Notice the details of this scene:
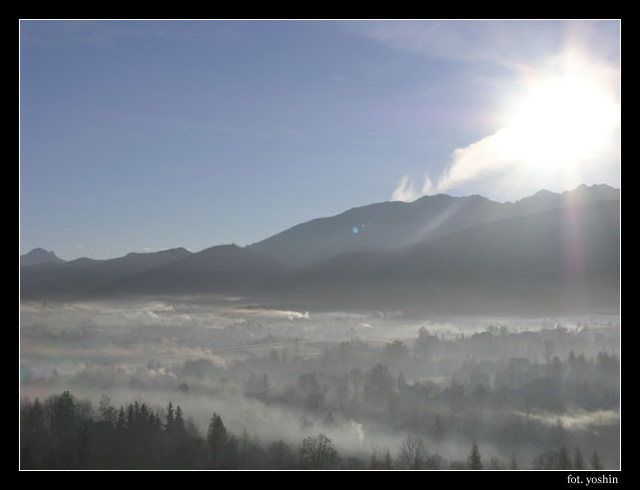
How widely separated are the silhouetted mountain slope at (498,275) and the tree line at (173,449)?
61263 mm

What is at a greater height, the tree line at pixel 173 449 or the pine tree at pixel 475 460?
the tree line at pixel 173 449

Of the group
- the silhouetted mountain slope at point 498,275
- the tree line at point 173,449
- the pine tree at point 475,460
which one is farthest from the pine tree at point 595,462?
the silhouetted mountain slope at point 498,275

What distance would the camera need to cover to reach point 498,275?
188 metres

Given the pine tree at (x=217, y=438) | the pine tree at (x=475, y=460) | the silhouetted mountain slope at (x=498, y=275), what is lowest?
the pine tree at (x=475, y=460)

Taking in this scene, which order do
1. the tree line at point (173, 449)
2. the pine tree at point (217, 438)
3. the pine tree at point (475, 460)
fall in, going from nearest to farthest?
the tree line at point (173, 449) < the pine tree at point (217, 438) < the pine tree at point (475, 460)

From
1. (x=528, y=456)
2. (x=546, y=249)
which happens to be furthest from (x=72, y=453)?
(x=546, y=249)

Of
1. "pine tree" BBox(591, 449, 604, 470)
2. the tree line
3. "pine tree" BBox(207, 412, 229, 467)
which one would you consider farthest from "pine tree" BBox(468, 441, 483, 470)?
"pine tree" BBox(207, 412, 229, 467)

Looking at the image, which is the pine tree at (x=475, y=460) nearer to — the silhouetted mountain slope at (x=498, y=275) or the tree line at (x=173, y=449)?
the tree line at (x=173, y=449)

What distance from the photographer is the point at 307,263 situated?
187500 millimetres

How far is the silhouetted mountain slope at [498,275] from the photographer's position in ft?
524

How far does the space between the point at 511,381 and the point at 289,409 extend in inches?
2257

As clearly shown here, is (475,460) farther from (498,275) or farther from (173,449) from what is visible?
(498,275)

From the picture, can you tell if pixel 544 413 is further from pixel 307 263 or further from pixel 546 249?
pixel 307 263

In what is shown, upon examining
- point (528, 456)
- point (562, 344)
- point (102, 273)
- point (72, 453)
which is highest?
point (102, 273)
